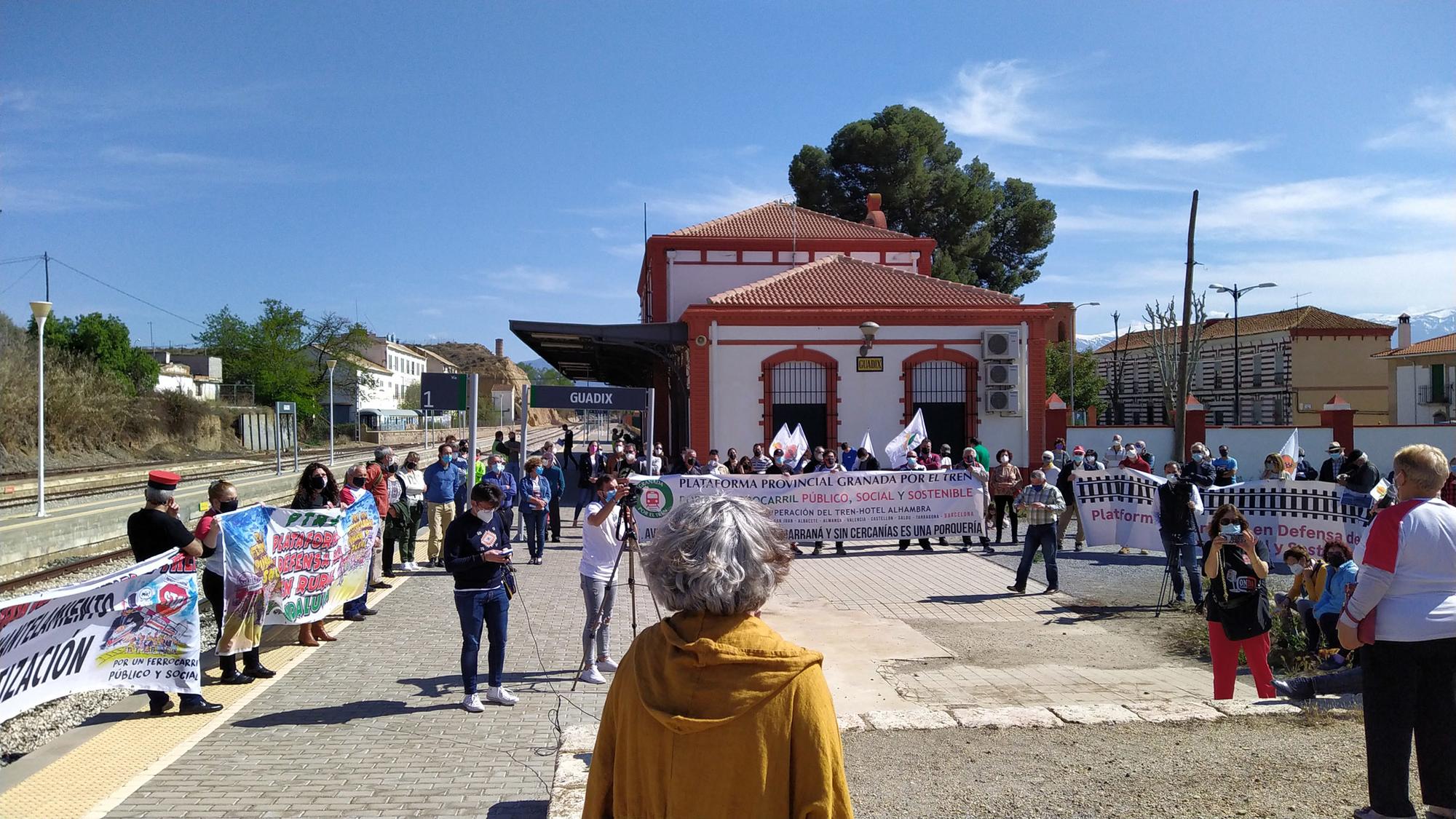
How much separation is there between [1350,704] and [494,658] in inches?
234

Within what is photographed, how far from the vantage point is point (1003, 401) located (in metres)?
24.7

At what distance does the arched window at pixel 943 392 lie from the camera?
24.9 m

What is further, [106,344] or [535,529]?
[106,344]

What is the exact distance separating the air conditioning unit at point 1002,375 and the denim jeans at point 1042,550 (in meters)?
13.0

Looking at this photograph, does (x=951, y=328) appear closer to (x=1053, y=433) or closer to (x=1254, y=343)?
(x=1053, y=433)

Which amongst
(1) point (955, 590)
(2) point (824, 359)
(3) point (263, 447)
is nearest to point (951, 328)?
(2) point (824, 359)

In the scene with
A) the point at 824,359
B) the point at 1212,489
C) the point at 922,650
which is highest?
the point at 824,359

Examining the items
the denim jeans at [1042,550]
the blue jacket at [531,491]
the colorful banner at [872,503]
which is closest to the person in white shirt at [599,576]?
the denim jeans at [1042,550]

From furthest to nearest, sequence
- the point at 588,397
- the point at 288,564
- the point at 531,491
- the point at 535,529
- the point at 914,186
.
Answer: the point at 914,186, the point at 588,397, the point at 535,529, the point at 531,491, the point at 288,564

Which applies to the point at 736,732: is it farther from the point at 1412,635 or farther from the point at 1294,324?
the point at 1294,324

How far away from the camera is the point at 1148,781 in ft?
16.8

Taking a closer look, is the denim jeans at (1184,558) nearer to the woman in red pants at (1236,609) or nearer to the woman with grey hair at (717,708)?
the woman in red pants at (1236,609)

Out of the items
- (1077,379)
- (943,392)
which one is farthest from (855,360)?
(1077,379)

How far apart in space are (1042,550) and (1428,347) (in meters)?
55.0
